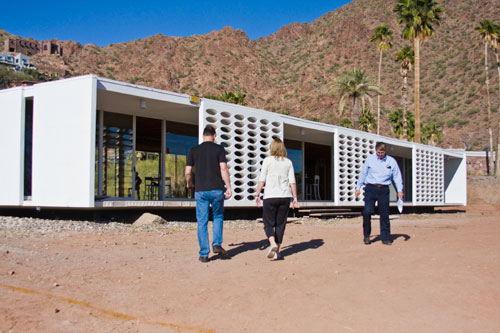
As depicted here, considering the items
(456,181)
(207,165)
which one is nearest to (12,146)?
(207,165)

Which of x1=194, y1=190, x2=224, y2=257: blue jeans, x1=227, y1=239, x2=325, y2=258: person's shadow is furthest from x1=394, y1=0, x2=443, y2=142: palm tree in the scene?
x1=194, y1=190, x2=224, y2=257: blue jeans

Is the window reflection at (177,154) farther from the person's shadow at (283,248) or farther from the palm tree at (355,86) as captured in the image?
the palm tree at (355,86)

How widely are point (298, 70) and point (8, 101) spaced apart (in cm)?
7179

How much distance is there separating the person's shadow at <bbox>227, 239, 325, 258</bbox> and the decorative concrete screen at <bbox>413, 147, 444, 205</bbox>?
1311 centimetres

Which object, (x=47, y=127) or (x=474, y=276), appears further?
(x=47, y=127)

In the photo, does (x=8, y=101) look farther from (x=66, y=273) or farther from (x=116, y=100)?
(x=66, y=273)

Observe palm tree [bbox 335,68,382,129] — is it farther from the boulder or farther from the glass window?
the boulder

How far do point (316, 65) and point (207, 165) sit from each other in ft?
247

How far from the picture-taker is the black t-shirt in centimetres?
582

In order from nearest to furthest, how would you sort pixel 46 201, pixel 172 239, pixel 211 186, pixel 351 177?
pixel 211 186 → pixel 172 239 → pixel 46 201 → pixel 351 177

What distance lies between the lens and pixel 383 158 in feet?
24.1

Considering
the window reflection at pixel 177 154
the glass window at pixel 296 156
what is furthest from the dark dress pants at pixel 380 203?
the glass window at pixel 296 156

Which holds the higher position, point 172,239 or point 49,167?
point 49,167

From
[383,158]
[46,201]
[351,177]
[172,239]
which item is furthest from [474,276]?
[351,177]
